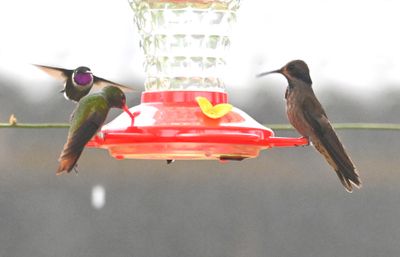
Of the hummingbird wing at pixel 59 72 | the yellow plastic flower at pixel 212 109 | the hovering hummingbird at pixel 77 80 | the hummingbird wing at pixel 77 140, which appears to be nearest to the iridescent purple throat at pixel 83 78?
the hovering hummingbird at pixel 77 80

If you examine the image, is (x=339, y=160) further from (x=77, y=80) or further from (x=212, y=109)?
(x=77, y=80)

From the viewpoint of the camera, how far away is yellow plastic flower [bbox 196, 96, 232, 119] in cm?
371

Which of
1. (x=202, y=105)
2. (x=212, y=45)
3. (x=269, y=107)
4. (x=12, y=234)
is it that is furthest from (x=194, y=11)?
(x=12, y=234)

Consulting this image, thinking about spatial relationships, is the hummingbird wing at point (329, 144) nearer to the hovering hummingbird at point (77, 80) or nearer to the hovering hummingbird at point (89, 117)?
the hovering hummingbird at point (77, 80)

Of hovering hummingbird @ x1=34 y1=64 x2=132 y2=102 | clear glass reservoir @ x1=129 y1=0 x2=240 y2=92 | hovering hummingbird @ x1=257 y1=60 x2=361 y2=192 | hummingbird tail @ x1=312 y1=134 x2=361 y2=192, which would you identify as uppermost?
clear glass reservoir @ x1=129 y1=0 x2=240 y2=92

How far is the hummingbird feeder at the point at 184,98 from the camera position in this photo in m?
3.61

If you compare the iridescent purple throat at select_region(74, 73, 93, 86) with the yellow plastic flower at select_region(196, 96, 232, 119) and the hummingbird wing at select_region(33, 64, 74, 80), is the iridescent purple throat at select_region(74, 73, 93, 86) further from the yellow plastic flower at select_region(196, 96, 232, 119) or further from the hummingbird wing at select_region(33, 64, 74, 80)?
the yellow plastic flower at select_region(196, 96, 232, 119)

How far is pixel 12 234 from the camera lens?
7.72 meters

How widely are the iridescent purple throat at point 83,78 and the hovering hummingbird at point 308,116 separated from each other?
87cm

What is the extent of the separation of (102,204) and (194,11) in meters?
3.50

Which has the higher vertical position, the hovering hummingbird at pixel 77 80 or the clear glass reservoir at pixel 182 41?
the clear glass reservoir at pixel 182 41

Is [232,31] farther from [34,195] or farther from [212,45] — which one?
[34,195]

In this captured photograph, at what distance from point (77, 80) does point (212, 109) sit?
3.17 ft

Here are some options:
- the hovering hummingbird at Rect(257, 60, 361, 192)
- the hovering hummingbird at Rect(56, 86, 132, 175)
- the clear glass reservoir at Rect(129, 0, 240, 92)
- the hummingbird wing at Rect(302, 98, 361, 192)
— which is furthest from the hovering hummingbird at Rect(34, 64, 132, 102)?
the hummingbird wing at Rect(302, 98, 361, 192)
